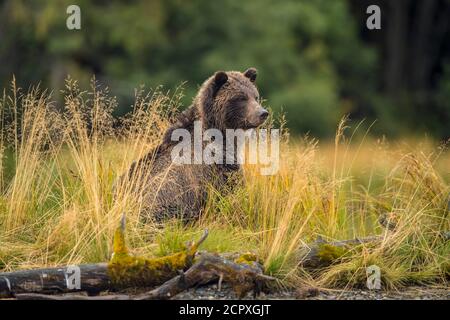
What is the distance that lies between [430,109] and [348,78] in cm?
443

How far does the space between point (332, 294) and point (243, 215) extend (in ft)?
4.07

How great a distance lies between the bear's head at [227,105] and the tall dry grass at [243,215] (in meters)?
0.39

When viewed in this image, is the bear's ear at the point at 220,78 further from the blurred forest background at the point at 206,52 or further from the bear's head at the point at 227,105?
the blurred forest background at the point at 206,52

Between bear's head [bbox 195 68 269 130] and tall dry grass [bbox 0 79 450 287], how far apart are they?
1.30 ft

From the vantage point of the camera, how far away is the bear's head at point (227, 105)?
854 centimetres

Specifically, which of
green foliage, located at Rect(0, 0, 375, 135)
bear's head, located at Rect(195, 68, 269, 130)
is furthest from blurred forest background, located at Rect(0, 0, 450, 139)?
bear's head, located at Rect(195, 68, 269, 130)

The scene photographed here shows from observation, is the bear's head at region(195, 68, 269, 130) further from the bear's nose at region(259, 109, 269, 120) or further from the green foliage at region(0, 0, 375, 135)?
the green foliage at region(0, 0, 375, 135)

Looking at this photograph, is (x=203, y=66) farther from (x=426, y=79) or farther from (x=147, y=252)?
(x=147, y=252)

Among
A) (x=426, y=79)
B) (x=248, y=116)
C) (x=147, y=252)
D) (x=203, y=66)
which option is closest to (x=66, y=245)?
(x=147, y=252)

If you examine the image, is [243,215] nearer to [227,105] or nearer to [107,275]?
[227,105]

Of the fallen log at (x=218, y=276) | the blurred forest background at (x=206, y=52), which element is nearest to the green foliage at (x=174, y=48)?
the blurred forest background at (x=206, y=52)

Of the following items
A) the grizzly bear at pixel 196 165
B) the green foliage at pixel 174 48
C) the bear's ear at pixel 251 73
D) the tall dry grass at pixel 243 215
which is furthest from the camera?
the green foliage at pixel 174 48
